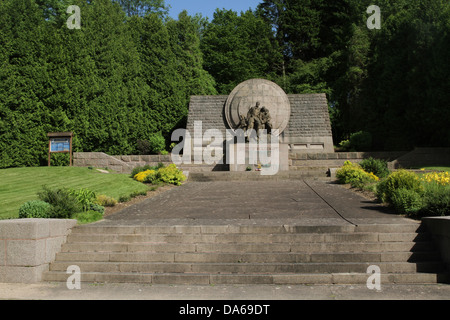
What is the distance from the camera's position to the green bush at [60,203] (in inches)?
350

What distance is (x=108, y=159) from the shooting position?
77.2ft

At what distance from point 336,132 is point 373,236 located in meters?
29.8

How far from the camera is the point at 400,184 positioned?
→ 10.4 metres

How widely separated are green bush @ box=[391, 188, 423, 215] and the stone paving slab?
9.9 inches

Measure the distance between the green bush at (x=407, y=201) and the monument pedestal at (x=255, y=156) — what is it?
440 inches

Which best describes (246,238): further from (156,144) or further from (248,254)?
(156,144)

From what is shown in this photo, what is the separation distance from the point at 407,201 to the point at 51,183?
12601 mm

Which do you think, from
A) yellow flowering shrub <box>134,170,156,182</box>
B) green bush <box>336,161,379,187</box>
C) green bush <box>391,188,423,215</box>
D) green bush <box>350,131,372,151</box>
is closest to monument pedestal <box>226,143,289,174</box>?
yellow flowering shrub <box>134,170,156,182</box>

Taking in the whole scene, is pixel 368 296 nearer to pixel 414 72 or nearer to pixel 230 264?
pixel 230 264

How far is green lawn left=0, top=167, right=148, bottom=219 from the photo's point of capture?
12.7 m

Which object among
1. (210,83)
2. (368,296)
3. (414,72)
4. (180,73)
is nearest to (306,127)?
(414,72)

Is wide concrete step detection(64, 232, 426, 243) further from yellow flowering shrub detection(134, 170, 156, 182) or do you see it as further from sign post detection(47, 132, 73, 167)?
sign post detection(47, 132, 73, 167)

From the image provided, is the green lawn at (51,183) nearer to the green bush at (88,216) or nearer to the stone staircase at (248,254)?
the green bush at (88,216)

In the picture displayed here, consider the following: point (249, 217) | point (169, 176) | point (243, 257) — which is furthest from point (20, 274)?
point (169, 176)
